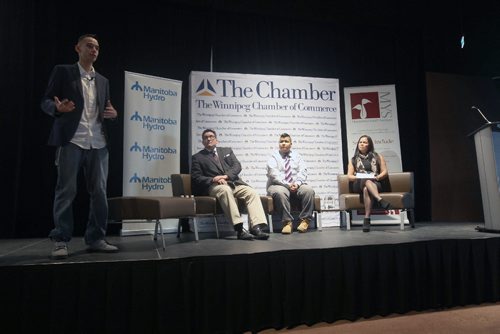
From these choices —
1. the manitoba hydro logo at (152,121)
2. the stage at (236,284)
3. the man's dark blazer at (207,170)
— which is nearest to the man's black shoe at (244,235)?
the stage at (236,284)

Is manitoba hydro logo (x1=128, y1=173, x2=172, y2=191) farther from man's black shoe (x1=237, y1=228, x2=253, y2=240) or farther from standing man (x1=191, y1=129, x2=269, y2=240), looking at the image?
man's black shoe (x1=237, y1=228, x2=253, y2=240)

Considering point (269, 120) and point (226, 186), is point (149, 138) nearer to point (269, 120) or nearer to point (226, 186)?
point (226, 186)

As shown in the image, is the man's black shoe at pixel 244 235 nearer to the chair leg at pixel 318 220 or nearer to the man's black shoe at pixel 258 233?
the man's black shoe at pixel 258 233

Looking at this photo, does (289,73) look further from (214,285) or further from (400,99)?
(214,285)

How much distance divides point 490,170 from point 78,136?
3.37 meters

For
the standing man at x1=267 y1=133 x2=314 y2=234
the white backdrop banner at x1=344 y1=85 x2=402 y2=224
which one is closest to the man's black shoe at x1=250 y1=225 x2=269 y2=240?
the standing man at x1=267 y1=133 x2=314 y2=234

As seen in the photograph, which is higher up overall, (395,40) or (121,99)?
(395,40)

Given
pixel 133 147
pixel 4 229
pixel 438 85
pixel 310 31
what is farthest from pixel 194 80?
pixel 438 85

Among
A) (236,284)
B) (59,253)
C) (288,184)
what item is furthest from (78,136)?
(288,184)

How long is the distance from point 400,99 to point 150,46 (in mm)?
3562

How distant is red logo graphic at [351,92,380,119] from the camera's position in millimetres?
5008

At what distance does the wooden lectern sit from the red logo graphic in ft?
5.53

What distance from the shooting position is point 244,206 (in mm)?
3668

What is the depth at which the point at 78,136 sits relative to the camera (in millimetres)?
2469
